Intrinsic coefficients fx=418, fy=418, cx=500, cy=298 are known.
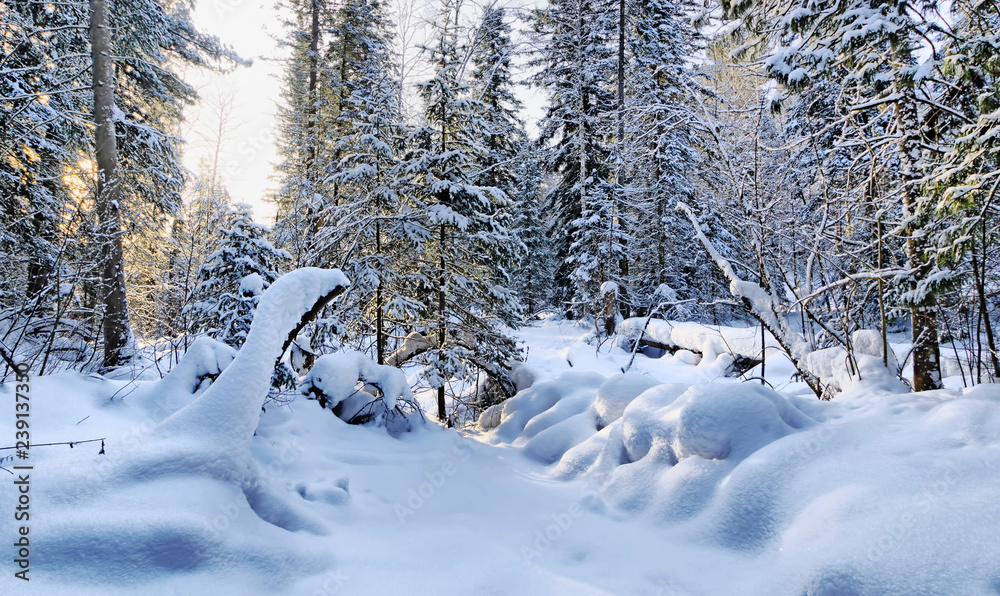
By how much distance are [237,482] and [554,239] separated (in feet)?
57.7

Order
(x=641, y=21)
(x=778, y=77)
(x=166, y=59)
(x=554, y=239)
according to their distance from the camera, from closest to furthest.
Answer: (x=778, y=77), (x=166, y=59), (x=641, y=21), (x=554, y=239)

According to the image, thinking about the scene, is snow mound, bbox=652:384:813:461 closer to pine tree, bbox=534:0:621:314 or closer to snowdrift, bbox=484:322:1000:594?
snowdrift, bbox=484:322:1000:594

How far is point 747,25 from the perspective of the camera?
4.85 m

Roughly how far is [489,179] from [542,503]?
45.1 ft

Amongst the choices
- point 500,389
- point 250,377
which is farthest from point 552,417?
point 250,377

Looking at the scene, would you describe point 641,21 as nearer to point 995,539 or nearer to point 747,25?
point 747,25

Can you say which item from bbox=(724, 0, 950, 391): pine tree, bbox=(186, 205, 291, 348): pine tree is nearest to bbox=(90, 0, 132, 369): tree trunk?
bbox=(186, 205, 291, 348): pine tree

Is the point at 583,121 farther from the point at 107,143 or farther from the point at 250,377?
the point at 250,377

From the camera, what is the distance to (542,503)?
3525 millimetres

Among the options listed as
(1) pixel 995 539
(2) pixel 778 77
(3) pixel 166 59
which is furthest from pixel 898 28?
(3) pixel 166 59

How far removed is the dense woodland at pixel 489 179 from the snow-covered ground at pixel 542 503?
1.26m

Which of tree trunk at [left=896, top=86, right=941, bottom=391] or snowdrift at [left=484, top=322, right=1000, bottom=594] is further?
tree trunk at [left=896, top=86, right=941, bottom=391]

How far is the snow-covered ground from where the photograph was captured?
1783mm

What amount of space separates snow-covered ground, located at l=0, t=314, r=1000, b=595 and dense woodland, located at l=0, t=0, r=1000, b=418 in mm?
1260
